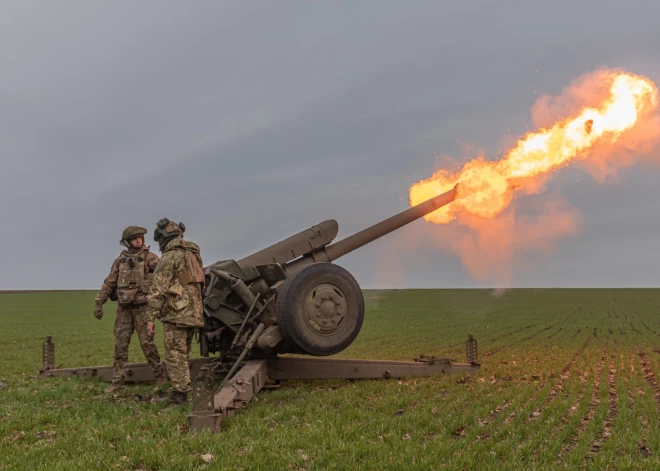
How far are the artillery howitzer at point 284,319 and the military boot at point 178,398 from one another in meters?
0.55

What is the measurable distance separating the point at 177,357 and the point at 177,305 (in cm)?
75

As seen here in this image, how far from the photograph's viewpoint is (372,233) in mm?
11953

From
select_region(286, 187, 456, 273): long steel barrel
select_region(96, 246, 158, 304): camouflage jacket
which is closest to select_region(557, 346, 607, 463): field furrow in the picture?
select_region(286, 187, 456, 273): long steel barrel

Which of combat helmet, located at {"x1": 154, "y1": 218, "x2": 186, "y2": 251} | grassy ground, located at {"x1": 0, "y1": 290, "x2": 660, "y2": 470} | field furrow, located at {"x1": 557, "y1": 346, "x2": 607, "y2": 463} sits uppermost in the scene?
combat helmet, located at {"x1": 154, "y1": 218, "x2": 186, "y2": 251}

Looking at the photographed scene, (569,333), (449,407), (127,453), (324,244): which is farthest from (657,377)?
(569,333)

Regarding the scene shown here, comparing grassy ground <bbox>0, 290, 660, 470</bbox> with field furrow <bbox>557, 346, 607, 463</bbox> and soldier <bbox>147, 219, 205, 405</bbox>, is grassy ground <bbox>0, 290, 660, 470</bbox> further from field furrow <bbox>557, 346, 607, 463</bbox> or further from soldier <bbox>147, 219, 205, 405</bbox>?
soldier <bbox>147, 219, 205, 405</bbox>

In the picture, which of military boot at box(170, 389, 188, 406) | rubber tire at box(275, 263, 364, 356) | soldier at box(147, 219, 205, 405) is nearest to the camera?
military boot at box(170, 389, 188, 406)

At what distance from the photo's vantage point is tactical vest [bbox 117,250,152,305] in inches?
408

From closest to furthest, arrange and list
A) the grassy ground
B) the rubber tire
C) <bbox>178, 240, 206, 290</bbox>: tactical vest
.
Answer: the grassy ground < <bbox>178, 240, 206, 290</bbox>: tactical vest < the rubber tire

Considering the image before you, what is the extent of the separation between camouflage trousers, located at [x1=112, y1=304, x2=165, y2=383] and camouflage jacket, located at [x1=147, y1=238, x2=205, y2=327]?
5.15 ft

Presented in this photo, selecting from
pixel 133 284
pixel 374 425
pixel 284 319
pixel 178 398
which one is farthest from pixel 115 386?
pixel 374 425

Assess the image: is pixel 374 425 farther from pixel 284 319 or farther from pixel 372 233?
pixel 372 233

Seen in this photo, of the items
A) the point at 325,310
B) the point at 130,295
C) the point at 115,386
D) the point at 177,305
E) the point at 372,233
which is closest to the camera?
the point at 177,305

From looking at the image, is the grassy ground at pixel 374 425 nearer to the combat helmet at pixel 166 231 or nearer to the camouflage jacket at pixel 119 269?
the camouflage jacket at pixel 119 269
